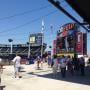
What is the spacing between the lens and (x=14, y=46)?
5305 inches

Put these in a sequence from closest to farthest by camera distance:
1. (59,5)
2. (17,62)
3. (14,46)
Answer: (59,5)
(17,62)
(14,46)

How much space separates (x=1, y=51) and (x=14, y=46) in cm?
547

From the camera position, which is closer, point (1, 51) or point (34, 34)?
point (34, 34)

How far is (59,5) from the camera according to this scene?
1862 cm

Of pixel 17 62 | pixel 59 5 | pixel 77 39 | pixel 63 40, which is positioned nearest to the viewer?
pixel 59 5

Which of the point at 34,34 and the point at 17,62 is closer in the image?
the point at 17,62

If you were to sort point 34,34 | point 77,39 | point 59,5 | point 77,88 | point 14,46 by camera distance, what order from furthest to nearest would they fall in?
point 14,46, point 34,34, point 77,39, point 59,5, point 77,88

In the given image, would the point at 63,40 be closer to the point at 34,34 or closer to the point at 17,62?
the point at 17,62

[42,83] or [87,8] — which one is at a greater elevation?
[87,8]

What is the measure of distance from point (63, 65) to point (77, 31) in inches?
869

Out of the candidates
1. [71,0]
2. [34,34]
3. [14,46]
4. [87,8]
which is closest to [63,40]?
[87,8]

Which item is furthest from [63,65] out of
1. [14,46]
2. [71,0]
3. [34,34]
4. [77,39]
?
[14,46]

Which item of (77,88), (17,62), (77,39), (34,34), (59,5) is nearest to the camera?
(77,88)

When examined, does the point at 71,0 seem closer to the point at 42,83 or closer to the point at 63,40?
the point at 42,83
